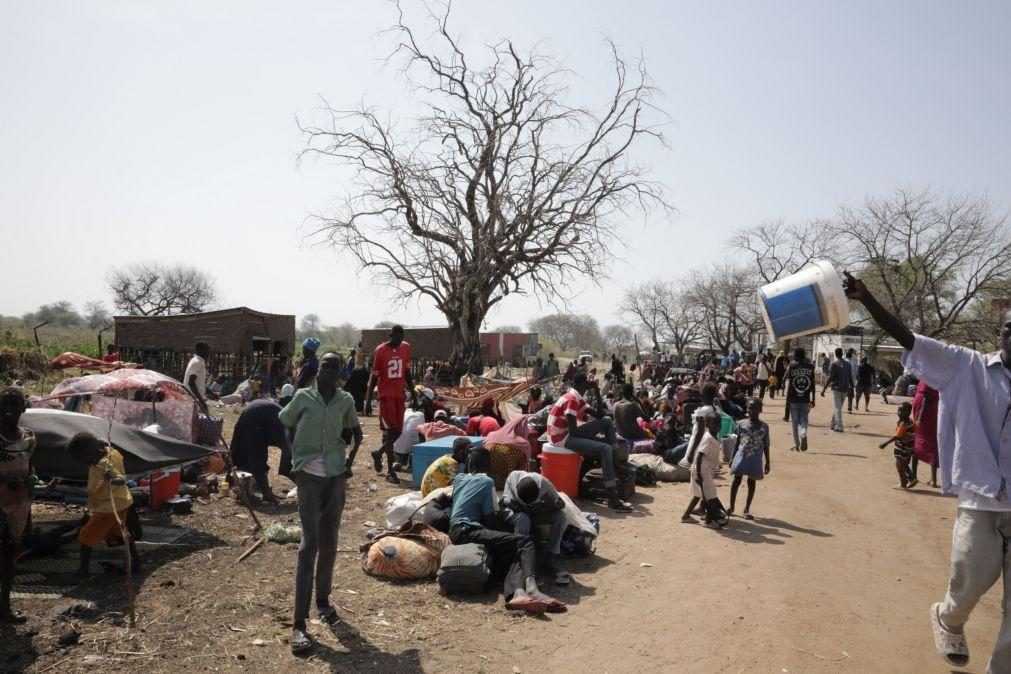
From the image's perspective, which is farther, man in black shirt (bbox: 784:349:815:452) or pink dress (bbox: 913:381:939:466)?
man in black shirt (bbox: 784:349:815:452)

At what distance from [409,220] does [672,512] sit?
18802 millimetres

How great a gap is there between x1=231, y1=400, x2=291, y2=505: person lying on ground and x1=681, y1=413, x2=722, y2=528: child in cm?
445

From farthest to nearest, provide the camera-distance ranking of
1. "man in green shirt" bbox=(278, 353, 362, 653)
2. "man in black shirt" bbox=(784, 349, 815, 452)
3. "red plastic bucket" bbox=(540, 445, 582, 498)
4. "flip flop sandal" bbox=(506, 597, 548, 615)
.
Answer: "man in black shirt" bbox=(784, 349, 815, 452), "red plastic bucket" bbox=(540, 445, 582, 498), "flip flop sandal" bbox=(506, 597, 548, 615), "man in green shirt" bbox=(278, 353, 362, 653)

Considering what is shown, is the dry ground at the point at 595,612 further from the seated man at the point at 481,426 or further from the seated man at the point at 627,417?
the seated man at the point at 627,417

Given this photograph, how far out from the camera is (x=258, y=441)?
25.2 ft

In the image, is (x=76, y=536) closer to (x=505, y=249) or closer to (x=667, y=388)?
(x=667, y=388)

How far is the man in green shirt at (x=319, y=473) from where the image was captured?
14.2ft

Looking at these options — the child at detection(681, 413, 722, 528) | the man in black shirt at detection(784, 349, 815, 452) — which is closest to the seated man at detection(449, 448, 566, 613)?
the child at detection(681, 413, 722, 528)

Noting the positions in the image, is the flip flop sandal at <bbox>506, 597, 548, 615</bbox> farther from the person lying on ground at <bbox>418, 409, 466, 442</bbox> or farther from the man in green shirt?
the person lying on ground at <bbox>418, 409, 466, 442</bbox>

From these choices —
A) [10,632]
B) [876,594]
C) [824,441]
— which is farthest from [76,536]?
[824,441]

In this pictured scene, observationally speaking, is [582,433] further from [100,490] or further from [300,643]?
[100,490]

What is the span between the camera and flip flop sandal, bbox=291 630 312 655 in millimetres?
4176

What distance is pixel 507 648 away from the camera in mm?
4383

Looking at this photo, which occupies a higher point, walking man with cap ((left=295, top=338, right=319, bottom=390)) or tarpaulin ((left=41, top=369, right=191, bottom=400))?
walking man with cap ((left=295, top=338, right=319, bottom=390))
